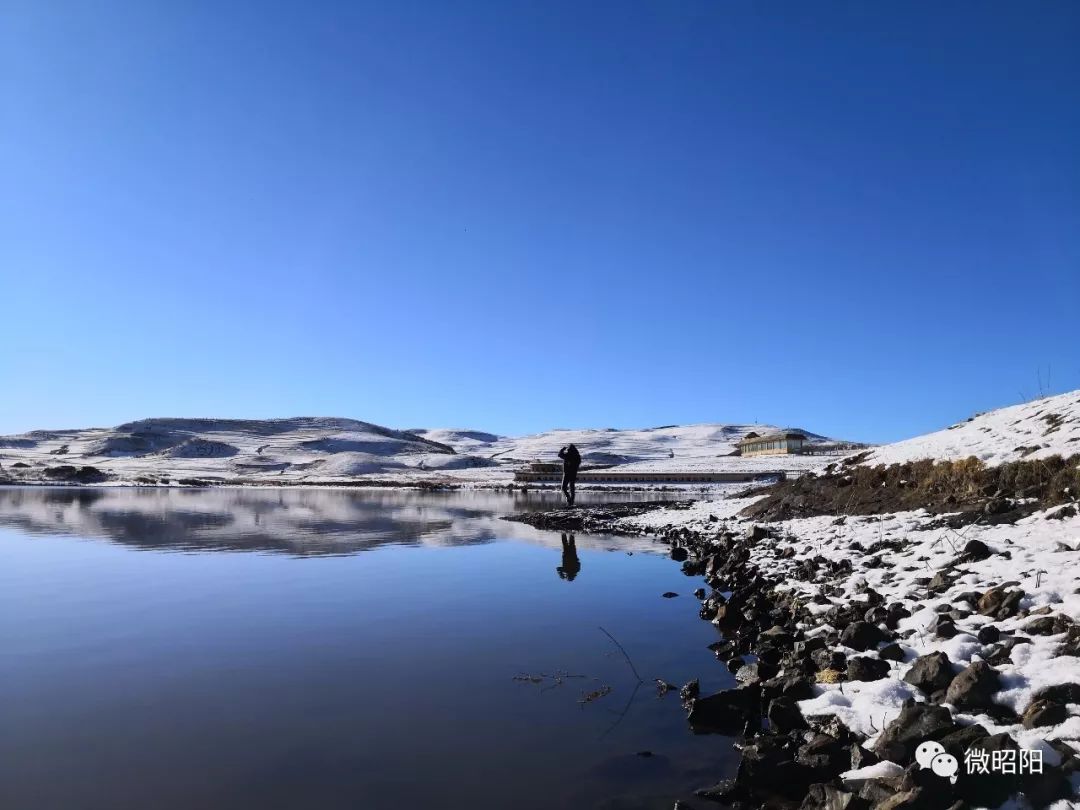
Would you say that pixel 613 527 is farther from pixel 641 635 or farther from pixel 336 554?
pixel 641 635

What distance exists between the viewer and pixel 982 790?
13.5 feet

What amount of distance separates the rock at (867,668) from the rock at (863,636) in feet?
1.63

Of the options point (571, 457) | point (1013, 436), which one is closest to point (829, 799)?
point (1013, 436)

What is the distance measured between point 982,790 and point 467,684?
456 cm

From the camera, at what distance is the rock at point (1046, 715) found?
14.6 ft

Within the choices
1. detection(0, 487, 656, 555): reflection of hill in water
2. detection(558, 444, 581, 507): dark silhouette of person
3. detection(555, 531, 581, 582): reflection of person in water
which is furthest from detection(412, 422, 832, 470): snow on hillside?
detection(555, 531, 581, 582): reflection of person in water

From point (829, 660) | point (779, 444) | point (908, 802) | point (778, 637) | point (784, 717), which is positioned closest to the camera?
point (908, 802)

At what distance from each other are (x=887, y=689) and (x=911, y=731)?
2.80 feet

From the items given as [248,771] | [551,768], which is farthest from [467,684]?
[248,771]

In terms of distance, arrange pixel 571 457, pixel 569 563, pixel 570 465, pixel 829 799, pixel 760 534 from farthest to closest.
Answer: pixel 570 465 → pixel 571 457 → pixel 569 563 → pixel 760 534 → pixel 829 799

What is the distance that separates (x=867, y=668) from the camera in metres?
6.03

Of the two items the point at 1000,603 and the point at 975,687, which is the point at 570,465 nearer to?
the point at 1000,603

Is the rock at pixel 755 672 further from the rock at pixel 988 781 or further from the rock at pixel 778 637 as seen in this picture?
the rock at pixel 988 781

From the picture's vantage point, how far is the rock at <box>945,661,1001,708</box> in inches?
197
